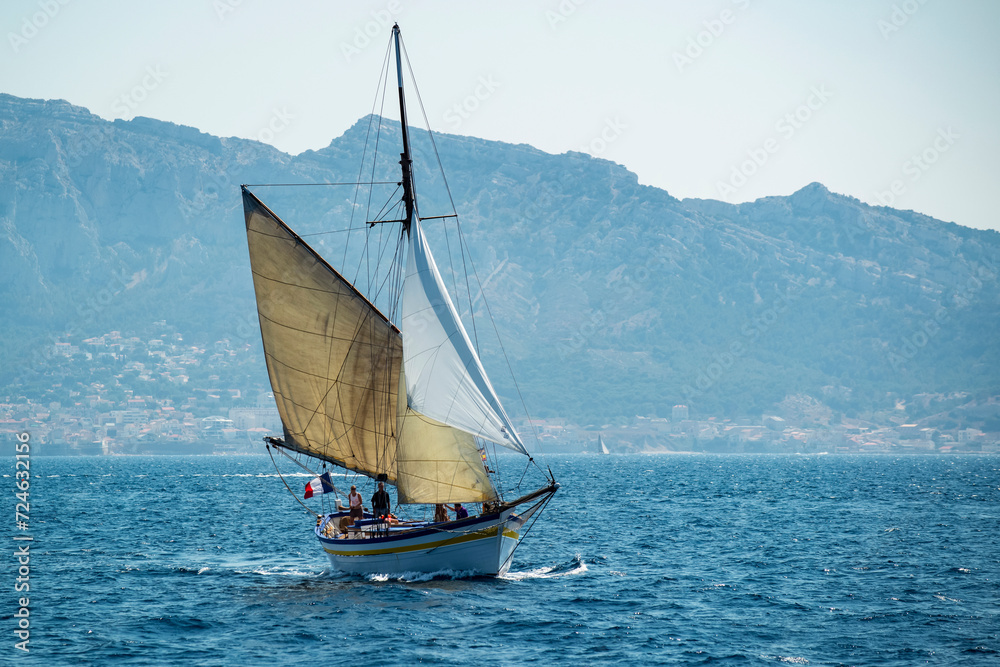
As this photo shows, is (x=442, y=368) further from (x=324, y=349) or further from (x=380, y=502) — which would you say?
(x=380, y=502)

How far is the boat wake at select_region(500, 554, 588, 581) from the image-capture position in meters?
39.2

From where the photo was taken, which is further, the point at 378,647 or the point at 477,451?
the point at 477,451

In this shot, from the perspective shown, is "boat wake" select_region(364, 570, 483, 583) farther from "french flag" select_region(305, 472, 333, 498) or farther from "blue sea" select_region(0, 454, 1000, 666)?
"french flag" select_region(305, 472, 333, 498)

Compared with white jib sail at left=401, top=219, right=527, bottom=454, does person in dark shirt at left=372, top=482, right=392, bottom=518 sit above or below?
below

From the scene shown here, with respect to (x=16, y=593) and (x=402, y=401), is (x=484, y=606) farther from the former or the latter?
(x=16, y=593)

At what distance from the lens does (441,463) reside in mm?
36344

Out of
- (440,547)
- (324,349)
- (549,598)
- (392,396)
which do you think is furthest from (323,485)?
(549,598)

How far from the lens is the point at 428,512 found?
66.8 meters

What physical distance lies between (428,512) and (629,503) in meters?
22.5

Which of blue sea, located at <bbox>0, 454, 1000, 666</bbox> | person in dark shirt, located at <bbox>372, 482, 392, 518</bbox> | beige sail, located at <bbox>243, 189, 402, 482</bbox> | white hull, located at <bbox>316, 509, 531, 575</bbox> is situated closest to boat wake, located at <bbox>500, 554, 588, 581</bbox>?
blue sea, located at <bbox>0, 454, 1000, 666</bbox>

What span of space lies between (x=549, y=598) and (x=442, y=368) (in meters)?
9.23

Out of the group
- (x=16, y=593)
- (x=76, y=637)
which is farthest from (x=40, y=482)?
(x=76, y=637)

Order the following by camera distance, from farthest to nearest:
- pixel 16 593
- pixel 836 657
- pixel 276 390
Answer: pixel 276 390 < pixel 16 593 < pixel 836 657

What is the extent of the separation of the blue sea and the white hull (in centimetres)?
58
